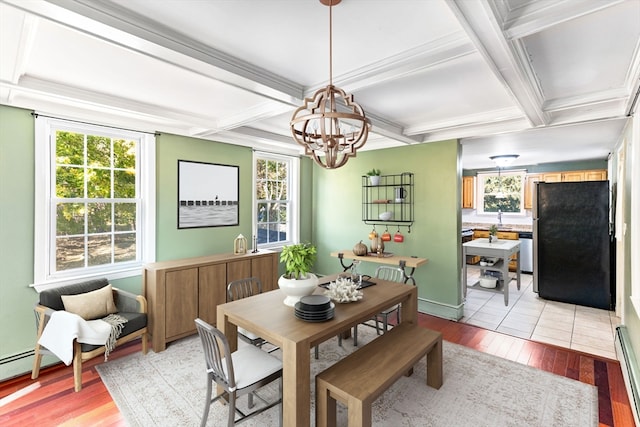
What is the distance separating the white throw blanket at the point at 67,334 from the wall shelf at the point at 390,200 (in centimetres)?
358

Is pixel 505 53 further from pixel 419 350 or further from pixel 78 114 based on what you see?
pixel 78 114

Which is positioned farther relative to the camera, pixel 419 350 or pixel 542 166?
pixel 542 166

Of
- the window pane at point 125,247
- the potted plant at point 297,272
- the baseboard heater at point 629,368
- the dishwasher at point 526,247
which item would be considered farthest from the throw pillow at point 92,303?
the dishwasher at point 526,247

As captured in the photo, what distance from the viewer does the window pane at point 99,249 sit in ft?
10.8

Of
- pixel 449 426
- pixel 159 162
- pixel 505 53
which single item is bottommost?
pixel 449 426

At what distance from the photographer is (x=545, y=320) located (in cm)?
408

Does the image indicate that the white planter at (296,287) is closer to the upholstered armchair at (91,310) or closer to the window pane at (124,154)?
the upholstered armchair at (91,310)

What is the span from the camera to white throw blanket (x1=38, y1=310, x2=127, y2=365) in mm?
2525

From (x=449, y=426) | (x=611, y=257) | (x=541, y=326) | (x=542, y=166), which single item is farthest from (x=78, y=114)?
(x=542, y=166)

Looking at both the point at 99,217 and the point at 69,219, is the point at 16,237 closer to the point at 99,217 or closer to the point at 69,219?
the point at 69,219

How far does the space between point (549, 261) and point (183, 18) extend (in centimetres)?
565

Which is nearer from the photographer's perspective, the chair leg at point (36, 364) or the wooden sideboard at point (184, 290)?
the chair leg at point (36, 364)

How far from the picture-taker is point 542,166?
21.9 ft

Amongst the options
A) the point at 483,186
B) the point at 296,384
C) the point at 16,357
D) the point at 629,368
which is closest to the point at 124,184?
the point at 16,357
